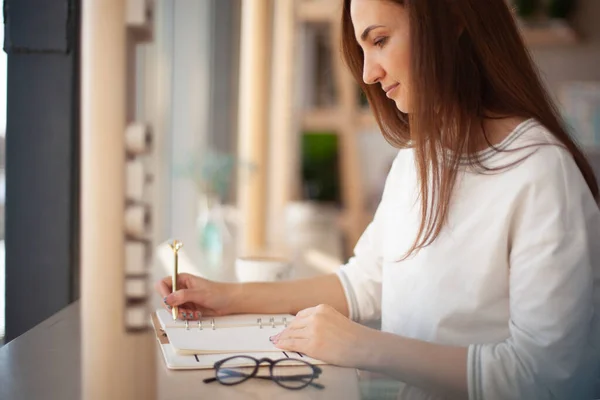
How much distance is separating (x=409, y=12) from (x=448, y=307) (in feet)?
1.38

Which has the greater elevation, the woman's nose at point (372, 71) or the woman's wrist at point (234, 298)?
the woman's nose at point (372, 71)

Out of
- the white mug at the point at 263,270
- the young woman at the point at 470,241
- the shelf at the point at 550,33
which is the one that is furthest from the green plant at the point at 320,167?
the young woman at the point at 470,241

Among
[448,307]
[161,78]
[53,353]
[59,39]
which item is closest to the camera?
[53,353]

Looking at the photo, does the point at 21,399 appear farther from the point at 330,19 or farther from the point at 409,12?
the point at 330,19

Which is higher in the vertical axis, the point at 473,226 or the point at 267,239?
the point at 473,226

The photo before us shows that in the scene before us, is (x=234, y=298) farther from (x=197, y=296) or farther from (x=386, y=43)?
(x=386, y=43)

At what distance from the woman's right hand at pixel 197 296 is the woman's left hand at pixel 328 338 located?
0.21 metres

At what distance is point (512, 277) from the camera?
97cm

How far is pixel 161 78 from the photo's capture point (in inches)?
107

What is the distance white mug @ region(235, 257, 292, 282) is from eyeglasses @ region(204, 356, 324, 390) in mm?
609

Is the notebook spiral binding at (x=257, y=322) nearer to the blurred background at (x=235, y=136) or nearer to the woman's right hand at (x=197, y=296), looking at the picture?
the woman's right hand at (x=197, y=296)

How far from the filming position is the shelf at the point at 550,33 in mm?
4203

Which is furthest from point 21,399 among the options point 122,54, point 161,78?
point 161,78

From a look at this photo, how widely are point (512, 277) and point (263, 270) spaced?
0.66 m
